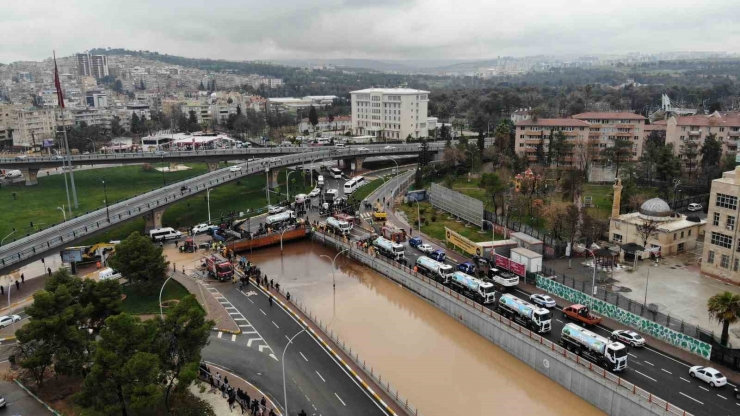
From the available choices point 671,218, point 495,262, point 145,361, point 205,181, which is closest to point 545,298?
point 495,262

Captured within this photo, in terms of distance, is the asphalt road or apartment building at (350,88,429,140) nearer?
the asphalt road

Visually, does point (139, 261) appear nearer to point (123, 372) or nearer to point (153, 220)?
point (153, 220)

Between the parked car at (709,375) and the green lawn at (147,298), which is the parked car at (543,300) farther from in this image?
the green lawn at (147,298)

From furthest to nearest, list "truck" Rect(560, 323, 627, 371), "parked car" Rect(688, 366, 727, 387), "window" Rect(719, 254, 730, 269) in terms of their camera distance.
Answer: "window" Rect(719, 254, 730, 269), "truck" Rect(560, 323, 627, 371), "parked car" Rect(688, 366, 727, 387)

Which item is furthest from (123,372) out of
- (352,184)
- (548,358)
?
(352,184)

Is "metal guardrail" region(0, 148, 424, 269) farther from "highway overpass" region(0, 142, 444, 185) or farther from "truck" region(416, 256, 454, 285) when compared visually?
"truck" region(416, 256, 454, 285)

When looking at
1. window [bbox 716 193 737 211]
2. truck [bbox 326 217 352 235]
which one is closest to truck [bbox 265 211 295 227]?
truck [bbox 326 217 352 235]
